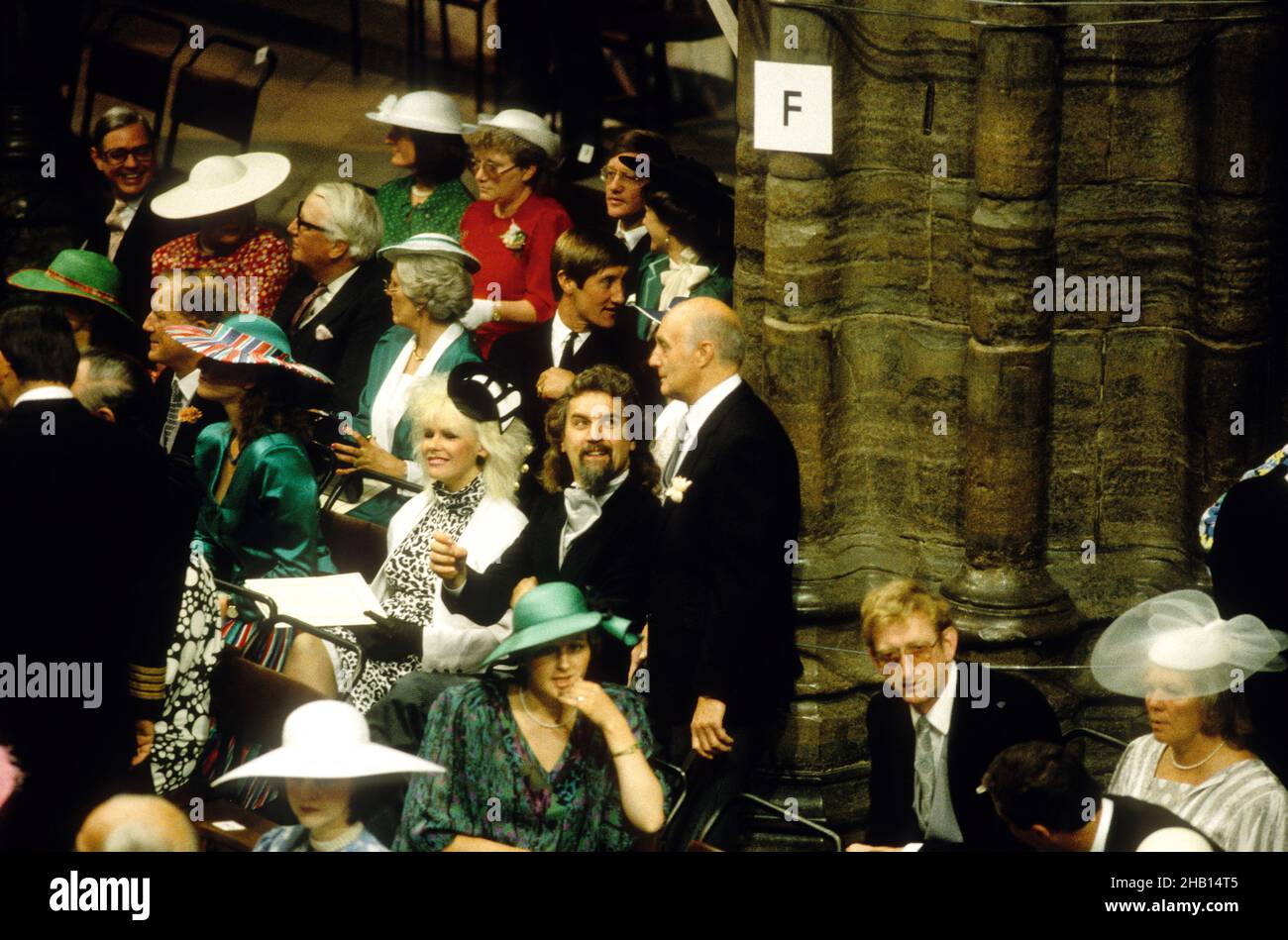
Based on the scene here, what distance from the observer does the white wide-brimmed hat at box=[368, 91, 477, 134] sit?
403 inches

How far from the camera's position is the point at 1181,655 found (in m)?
8.66

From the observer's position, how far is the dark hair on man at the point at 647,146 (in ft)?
31.7

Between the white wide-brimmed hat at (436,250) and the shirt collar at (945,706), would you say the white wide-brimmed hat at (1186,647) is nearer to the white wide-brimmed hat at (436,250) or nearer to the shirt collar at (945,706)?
the shirt collar at (945,706)

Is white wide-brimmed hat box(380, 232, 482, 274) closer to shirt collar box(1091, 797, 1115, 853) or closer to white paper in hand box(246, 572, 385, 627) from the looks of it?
white paper in hand box(246, 572, 385, 627)

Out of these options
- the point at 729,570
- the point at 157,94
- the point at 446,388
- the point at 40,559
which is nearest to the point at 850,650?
the point at 729,570

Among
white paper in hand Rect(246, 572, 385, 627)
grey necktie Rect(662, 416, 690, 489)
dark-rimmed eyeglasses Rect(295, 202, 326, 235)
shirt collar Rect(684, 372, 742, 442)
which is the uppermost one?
dark-rimmed eyeglasses Rect(295, 202, 326, 235)

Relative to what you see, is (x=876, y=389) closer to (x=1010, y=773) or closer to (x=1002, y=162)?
(x=1002, y=162)

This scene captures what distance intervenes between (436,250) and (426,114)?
2.86 ft

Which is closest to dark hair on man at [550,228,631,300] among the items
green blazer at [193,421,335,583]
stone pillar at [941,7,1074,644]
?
green blazer at [193,421,335,583]

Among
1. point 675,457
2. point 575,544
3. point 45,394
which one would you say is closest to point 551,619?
point 575,544

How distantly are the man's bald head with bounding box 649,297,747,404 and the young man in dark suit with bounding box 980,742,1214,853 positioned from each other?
4.97ft

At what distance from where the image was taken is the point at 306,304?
992 cm

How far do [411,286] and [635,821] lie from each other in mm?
2069

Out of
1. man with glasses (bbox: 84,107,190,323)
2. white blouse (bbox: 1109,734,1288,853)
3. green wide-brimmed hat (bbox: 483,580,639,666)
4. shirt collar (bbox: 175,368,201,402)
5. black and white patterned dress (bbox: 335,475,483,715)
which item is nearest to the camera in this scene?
white blouse (bbox: 1109,734,1288,853)
